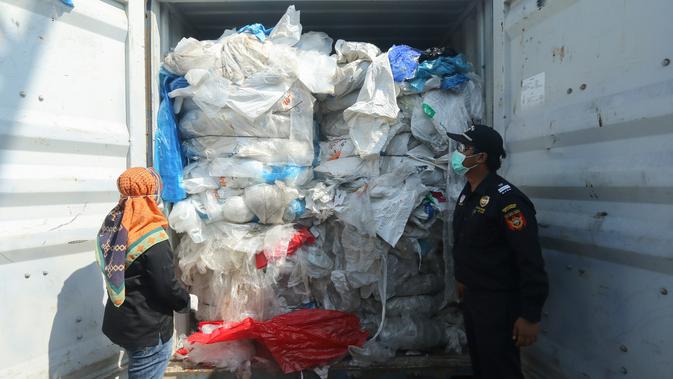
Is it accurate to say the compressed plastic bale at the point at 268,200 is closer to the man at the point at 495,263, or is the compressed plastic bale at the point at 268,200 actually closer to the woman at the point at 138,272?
the woman at the point at 138,272

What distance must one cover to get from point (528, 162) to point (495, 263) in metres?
0.56

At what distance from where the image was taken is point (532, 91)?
74.7 inches

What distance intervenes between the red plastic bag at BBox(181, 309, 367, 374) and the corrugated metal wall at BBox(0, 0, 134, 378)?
25.4 inches

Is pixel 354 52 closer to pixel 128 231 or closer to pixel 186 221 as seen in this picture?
pixel 186 221

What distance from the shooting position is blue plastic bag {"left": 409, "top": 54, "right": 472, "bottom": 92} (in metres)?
2.63

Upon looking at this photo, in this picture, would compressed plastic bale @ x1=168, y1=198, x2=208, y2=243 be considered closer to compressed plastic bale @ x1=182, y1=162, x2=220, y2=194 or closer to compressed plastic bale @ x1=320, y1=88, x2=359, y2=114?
compressed plastic bale @ x1=182, y1=162, x2=220, y2=194

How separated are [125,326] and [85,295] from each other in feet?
1.04

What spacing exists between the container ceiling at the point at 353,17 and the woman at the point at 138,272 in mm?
1438

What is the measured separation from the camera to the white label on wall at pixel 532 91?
184 centimetres

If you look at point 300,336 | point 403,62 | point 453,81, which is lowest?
point 300,336

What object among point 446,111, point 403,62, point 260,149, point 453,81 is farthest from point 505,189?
point 260,149

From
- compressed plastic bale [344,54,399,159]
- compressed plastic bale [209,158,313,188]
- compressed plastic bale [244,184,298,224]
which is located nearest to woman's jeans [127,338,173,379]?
compressed plastic bale [244,184,298,224]

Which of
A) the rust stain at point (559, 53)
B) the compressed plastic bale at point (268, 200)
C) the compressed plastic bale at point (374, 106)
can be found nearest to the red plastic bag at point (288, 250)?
the compressed plastic bale at point (268, 200)

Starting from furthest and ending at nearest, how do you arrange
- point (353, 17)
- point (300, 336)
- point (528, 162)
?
point (353, 17)
point (300, 336)
point (528, 162)
